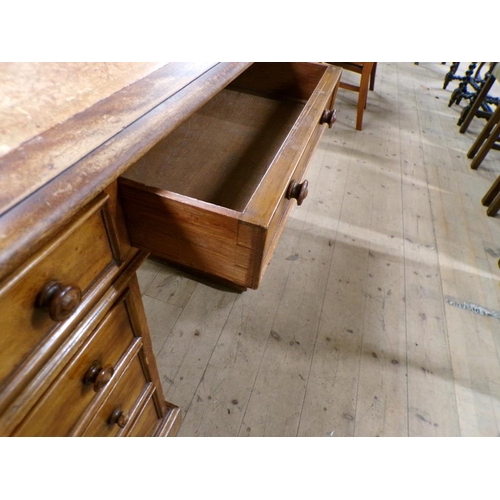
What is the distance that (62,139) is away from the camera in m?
0.33

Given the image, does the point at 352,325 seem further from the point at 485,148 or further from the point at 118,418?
the point at 485,148

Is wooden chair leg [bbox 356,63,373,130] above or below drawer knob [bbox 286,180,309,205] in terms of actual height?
below

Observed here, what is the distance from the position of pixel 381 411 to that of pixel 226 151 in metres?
0.88

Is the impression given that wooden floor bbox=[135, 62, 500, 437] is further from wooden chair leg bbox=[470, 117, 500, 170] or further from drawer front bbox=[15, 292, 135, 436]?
drawer front bbox=[15, 292, 135, 436]

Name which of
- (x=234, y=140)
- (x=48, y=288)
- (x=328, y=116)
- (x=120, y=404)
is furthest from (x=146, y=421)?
(x=328, y=116)

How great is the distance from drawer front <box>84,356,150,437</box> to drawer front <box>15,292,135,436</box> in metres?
0.05

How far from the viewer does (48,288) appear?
0.32 m

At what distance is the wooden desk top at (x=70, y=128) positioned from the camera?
27 cm

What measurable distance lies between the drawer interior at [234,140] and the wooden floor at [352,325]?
0.60m

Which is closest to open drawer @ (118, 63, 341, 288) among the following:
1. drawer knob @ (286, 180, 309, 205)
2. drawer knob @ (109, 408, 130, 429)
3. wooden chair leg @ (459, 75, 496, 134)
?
drawer knob @ (286, 180, 309, 205)

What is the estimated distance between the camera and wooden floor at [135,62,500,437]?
1.01 m

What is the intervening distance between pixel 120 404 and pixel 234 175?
51 cm

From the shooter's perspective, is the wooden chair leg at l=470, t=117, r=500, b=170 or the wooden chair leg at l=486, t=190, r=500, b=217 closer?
the wooden chair leg at l=486, t=190, r=500, b=217

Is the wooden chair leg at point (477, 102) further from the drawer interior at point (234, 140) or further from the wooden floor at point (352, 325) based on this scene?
the drawer interior at point (234, 140)
